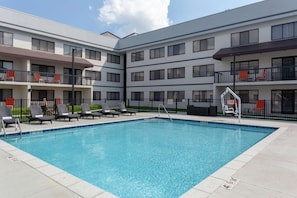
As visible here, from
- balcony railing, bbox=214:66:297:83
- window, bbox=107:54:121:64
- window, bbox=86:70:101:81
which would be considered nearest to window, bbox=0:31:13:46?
window, bbox=86:70:101:81

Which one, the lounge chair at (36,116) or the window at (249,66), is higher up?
the window at (249,66)

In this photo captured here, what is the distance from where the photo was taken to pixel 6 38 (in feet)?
63.1

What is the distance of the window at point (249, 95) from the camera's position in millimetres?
19828

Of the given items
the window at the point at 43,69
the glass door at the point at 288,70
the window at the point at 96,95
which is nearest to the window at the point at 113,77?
the window at the point at 96,95

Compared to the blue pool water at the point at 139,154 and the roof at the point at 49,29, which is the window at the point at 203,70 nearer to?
the blue pool water at the point at 139,154

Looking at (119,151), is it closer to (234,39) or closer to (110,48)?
(234,39)

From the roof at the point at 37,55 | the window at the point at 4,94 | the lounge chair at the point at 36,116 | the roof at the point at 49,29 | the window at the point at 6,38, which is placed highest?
the roof at the point at 49,29

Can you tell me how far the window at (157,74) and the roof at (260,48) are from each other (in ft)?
27.8

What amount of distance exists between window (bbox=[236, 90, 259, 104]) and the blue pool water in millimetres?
8110

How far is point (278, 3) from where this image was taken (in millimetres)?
18000

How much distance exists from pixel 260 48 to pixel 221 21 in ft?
18.8

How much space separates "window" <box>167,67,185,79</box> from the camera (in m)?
24.9

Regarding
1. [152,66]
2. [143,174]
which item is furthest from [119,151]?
[152,66]

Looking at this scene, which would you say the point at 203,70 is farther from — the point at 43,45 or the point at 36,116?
the point at 43,45
